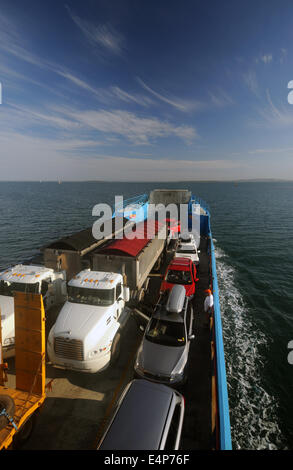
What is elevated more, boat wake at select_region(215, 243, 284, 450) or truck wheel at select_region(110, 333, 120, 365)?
truck wheel at select_region(110, 333, 120, 365)

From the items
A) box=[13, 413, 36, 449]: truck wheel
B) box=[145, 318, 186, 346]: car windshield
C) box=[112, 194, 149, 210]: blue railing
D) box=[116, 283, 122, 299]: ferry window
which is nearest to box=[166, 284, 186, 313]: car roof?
box=[145, 318, 186, 346]: car windshield

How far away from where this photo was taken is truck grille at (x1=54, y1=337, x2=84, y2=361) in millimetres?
7605

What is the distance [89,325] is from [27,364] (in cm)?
209

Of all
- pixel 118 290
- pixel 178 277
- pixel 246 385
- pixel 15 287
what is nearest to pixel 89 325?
pixel 118 290

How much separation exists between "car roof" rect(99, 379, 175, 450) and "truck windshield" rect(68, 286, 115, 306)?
3.56 metres

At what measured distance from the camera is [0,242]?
3997cm

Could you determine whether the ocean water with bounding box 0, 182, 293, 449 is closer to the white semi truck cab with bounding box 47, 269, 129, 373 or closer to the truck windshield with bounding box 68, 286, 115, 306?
the white semi truck cab with bounding box 47, 269, 129, 373

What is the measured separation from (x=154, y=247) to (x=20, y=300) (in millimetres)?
10502

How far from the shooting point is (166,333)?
28.8 feet

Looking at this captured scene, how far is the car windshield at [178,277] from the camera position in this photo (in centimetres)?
1306

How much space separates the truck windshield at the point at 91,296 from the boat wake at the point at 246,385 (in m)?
7.84

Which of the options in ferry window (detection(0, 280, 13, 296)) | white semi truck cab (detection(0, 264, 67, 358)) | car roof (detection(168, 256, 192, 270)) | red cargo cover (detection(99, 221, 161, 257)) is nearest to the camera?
white semi truck cab (detection(0, 264, 67, 358))

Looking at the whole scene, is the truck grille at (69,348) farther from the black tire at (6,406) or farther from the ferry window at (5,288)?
the ferry window at (5,288)

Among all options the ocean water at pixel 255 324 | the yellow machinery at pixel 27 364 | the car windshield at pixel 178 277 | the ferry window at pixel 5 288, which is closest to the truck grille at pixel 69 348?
the yellow machinery at pixel 27 364
